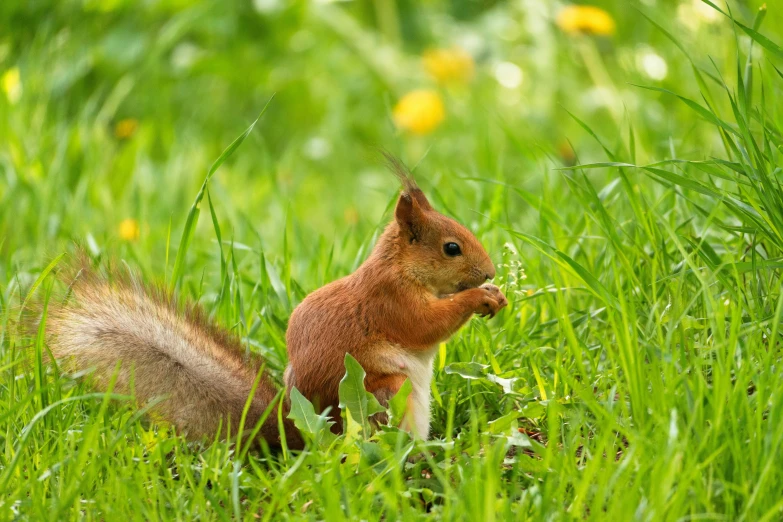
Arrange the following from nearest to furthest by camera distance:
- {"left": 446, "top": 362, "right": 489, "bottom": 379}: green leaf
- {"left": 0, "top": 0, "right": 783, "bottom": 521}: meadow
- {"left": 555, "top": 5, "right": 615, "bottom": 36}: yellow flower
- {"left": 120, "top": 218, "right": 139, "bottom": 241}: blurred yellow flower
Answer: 1. {"left": 0, "top": 0, "right": 783, "bottom": 521}: meadow
2. {"left": 446, "top": 362, "right": 489, "bottom": 379}: green leaf
3. {"left": 120, "top": 218, "right": 139, "bottom": 241}: blurred yellow flower
4. {"left": 555, "top": 5, "right": 615, "bottom": 36}: yellow flower

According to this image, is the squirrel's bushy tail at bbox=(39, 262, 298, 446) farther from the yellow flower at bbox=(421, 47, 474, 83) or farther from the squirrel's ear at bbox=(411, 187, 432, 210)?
the yellow flower at bbox=(421, 47, 474, 83)

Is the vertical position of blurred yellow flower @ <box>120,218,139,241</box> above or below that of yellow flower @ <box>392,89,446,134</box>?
below

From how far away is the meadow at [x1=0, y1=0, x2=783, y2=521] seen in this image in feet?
6.37

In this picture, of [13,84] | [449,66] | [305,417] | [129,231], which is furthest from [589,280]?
[449,66]

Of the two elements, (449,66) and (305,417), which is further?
(449,66)

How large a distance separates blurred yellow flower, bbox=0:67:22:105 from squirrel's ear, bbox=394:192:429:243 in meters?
3.04

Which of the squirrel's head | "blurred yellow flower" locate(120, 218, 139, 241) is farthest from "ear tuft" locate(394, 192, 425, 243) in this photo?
"blurred yellow flower" locate(120, 218, 139, 241)

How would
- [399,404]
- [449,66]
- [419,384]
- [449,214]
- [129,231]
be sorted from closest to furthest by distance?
[399,404]
[419,384]
[449,214]
[129,231]
[449,66]

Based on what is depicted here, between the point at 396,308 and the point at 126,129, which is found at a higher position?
the point at 396,308

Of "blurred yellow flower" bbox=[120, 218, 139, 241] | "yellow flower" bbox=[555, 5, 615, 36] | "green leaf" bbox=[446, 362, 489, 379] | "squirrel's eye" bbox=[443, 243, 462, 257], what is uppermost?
"yellow flower" bbox=[555, 5, 615, 36]

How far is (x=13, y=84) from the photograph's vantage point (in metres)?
5.28

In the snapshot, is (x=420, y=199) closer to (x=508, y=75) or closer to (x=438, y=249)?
(x=438, y=249)

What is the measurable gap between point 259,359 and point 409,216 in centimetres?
55

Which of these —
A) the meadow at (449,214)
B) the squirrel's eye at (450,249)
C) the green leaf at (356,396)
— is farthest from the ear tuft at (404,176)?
the green leaf at (356,396)
